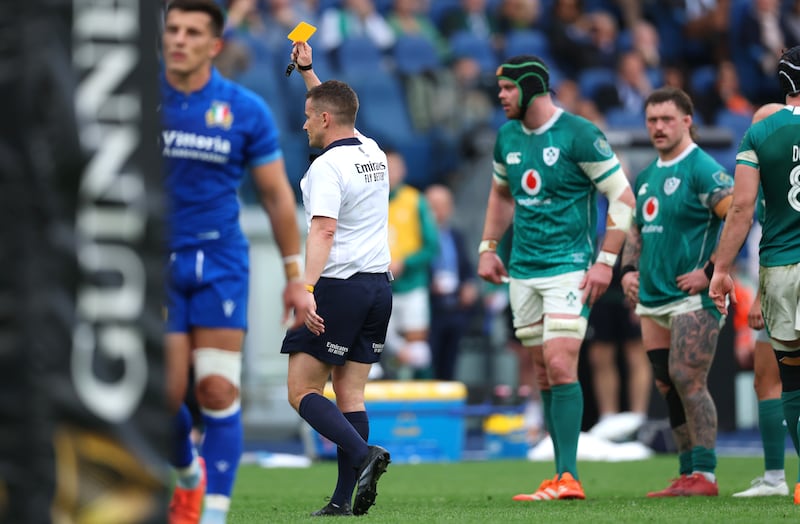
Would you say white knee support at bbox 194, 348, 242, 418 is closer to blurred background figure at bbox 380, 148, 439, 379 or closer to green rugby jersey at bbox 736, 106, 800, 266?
green rugby jersey at bbox 736, 106, 800, 266

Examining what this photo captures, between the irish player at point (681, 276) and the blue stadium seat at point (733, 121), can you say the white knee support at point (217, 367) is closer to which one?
the irish player at point (681, 276)

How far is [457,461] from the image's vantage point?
14.0m

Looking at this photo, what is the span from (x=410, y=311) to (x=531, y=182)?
19.9ft

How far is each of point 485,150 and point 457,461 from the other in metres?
6.15

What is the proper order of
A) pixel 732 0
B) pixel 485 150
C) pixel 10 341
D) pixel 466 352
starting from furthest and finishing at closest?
pixel 732 0, pixel 485 150, pixel 466 352, pixel 10 341

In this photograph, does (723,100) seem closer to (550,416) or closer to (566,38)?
(566,38)

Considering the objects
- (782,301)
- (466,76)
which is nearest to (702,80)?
(466,76)

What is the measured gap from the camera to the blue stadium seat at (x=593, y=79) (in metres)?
21.0

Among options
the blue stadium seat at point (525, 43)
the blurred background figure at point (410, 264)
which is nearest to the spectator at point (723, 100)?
the blue stadium seat at point (525, 43)

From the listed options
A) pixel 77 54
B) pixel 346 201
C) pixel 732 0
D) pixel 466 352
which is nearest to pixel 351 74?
pixel 466 352

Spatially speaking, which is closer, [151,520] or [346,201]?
[151,520]

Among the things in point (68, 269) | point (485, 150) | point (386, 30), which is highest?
point (386, 30)

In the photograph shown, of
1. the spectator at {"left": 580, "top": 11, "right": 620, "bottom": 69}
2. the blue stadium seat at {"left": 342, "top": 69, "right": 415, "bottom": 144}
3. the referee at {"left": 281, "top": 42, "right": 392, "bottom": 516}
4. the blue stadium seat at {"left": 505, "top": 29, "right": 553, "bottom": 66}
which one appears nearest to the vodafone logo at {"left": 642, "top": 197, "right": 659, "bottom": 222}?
the referee at {"left": 281, "top": 42, "right": 392, "bottom": 516}

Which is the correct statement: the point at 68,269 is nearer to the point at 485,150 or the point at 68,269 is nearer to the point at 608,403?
the point at 608,403
